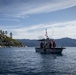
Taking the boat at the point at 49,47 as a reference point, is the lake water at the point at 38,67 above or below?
below

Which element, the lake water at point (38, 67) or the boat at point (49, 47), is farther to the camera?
the boat at point (49, 47)

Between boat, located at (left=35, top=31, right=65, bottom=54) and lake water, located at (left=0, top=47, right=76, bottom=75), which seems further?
boat, located at (left=35, top=31, right=65, bottom=54)

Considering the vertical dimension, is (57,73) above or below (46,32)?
below

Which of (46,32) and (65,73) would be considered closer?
(65,73)

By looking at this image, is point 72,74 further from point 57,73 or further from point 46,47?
point 46,47

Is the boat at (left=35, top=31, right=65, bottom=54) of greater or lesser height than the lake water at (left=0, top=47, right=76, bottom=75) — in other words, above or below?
above

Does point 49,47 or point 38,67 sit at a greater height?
point 49,47

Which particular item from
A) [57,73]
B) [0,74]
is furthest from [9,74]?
[57,73]

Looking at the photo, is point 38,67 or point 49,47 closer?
point 38,67

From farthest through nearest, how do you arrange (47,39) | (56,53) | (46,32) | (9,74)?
(46,32)
(47,39)
(56,53)
(9,74)

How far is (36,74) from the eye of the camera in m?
47.8

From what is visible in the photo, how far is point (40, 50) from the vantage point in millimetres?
150625

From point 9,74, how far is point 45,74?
7040 millimetres

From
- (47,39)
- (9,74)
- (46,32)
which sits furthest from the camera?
(46,32)
